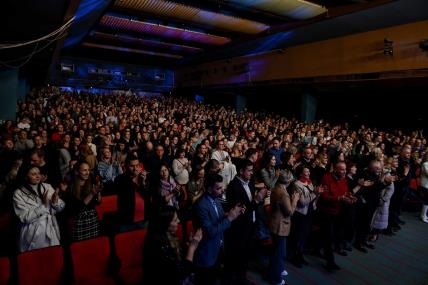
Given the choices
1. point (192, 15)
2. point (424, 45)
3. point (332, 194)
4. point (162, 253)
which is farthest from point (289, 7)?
point (162, 253)

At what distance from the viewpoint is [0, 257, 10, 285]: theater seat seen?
2.50m

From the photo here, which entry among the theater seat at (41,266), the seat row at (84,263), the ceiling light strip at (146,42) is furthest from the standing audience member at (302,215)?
the ceiling light strip at (146,42)

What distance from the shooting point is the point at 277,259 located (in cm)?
350

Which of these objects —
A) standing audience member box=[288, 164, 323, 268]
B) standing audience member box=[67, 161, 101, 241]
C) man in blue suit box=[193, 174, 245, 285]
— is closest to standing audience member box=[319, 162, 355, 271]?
standing audience member box=[288, 164, 323, 268]

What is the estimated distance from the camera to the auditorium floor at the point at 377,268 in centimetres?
376

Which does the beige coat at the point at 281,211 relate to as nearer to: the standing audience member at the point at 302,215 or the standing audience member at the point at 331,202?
the standing audience member at the point at 302,215

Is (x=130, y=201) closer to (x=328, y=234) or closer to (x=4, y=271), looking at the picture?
(x=4, y=271)

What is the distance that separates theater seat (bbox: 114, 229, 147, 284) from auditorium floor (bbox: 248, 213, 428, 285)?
4.70 feet

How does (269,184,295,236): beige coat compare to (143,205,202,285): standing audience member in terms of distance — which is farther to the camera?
(269,184,295,236): beige coat

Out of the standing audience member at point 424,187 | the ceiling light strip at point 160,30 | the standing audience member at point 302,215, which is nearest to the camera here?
Result: the standing audience member at point 302,215

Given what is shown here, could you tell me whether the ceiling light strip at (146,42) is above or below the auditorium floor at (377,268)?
above

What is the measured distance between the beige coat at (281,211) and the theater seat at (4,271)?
263cm

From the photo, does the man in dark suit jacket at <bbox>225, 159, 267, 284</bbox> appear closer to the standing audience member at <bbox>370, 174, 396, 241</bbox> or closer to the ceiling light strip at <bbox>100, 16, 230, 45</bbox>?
the standing audience member at <bbox>370, 174, 396, 241</bbox>

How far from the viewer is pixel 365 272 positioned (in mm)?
3998
